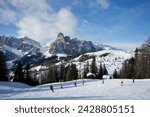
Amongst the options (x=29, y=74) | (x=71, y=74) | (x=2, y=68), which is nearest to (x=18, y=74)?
(x=2, y=68)

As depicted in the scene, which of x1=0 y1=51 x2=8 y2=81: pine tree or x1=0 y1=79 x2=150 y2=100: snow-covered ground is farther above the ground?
x1=0 y1=51 x2=8 y2=81: pine tree

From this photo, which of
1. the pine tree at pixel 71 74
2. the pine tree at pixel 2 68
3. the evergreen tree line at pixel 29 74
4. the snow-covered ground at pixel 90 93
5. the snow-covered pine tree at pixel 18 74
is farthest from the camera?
the pine tree at pixel 71 74

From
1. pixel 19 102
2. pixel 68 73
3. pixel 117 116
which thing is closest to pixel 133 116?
pixel 117 116

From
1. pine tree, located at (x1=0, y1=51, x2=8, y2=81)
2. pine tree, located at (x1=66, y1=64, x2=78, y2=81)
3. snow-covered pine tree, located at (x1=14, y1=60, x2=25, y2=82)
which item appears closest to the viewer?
pine tree, located at (x1=0, y1=51, x2=8, y2=81)

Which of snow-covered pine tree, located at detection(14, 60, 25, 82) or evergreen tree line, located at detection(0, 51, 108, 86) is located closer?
evergreen tree line, located at detection(0, 51, 108, 86)

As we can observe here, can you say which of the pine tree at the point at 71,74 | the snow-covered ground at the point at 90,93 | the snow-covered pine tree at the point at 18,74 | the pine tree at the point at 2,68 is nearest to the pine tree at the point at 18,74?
the snow-covered pine tree at the point at 18,74

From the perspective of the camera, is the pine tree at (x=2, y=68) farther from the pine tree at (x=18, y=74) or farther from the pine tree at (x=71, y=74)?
the pine tree at (x=71, y=74)

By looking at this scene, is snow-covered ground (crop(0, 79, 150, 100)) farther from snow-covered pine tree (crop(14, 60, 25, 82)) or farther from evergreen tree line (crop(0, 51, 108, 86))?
snow-covered pine tree (crop(14, 60, 25, 82))

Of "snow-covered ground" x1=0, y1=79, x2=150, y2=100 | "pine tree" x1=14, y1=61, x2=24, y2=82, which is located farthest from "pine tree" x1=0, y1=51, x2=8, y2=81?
"snow-covered ground" x1=0, y1=79, x2=150, y2=100

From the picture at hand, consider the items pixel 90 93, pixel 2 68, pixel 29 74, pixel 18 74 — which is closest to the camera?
pixel 90 93

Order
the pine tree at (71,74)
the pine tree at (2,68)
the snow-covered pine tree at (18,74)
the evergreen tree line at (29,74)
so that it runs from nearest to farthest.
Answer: the pine tree at (2,68), the evergreen tree line at (29,74), the snow-covered pine tree at (18,74), the pine tree at (71,74)

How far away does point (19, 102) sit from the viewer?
10.3 metres

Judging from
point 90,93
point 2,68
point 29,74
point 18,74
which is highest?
point 2,68

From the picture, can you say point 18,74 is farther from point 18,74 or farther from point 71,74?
point 71,74
